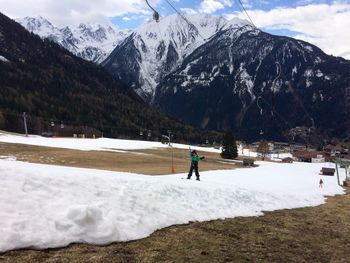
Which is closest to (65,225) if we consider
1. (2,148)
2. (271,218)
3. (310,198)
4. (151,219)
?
(151,219)

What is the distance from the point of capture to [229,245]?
13.7 metres

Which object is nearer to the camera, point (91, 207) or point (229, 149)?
point (91, 207)

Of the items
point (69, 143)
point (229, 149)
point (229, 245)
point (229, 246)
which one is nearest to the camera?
point (229, 246)

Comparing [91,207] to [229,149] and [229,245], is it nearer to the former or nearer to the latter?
[229,245]

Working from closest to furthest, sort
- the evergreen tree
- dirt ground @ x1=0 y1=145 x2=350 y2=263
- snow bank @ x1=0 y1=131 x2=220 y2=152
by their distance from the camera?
dirt ground @ x1=0 y1=145 x2=350 y2=263 < snow bank @ x1=0 y1=131 x2=220 y2=152 < the evergreen tree

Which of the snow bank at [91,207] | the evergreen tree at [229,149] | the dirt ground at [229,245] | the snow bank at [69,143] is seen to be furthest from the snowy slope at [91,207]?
the evergreen tree at [229,149]

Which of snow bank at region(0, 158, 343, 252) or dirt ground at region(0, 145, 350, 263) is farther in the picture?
snow bank at region(0, 158, 343, 252)

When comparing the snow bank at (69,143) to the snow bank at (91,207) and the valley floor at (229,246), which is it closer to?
the snow bank at (91,207)

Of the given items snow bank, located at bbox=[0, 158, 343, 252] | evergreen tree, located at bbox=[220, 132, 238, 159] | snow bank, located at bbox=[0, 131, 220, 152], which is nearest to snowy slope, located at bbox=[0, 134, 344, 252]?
snow bank, located at bbox=[0, 158, 343, 252]

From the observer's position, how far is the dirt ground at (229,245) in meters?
11.5

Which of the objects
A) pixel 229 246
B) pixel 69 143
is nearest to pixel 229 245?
pixel 229 246

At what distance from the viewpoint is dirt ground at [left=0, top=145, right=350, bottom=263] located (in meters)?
11.5

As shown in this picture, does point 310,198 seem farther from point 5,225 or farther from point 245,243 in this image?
point 5,225

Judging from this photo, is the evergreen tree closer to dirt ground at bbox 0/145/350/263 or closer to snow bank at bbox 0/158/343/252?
snow bank at bbox 0/158/343/252
